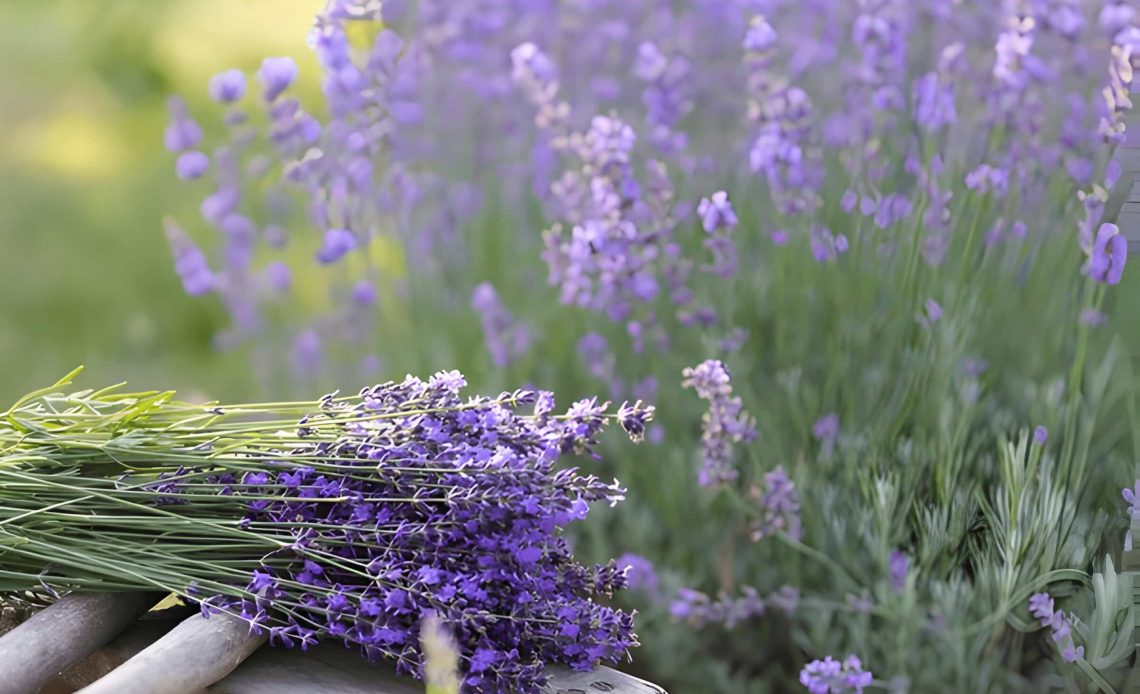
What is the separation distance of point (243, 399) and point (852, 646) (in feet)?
4.69

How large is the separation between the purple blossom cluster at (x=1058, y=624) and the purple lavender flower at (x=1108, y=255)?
0.49 metres

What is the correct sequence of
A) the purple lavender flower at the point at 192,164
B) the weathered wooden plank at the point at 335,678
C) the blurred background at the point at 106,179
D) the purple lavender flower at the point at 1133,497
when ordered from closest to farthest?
the weathered wooden plank at the point at 335,678
the purple lavender flower at the point at 1133,497
the purple lavender flower at the point at 192,164
the blurred background at the point at 106,179

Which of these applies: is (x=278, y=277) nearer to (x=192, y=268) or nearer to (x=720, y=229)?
(x=192, y=268)

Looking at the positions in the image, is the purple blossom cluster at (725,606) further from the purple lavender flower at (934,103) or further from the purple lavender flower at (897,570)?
the purple lavender flower at (934,103)

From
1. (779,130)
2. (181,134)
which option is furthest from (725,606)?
(181,134)

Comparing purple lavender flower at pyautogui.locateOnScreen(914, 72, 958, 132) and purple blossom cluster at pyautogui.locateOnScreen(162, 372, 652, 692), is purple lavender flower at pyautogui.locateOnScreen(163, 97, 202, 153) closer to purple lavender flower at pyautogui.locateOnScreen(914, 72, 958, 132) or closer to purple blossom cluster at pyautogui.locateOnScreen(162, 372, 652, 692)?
purple blossom cluster at pyautogui.locateOnScreen(162, 372, 652, 692)

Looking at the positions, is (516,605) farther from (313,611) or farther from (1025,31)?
(1025,31)

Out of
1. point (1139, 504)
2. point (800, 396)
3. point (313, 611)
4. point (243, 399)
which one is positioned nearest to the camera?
point (313, 611)

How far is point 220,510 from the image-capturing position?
100cm

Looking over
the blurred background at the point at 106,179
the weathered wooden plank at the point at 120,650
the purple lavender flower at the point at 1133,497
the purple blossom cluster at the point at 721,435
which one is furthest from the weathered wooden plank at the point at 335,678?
the blurred background at the point at 106,179

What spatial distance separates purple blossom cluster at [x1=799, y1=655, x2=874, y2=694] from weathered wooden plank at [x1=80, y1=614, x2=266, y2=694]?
104 centimetres

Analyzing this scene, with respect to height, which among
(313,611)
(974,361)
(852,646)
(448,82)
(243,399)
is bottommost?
(313,611)

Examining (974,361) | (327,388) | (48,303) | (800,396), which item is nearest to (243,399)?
(327,388)

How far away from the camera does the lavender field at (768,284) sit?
5.89 feet
